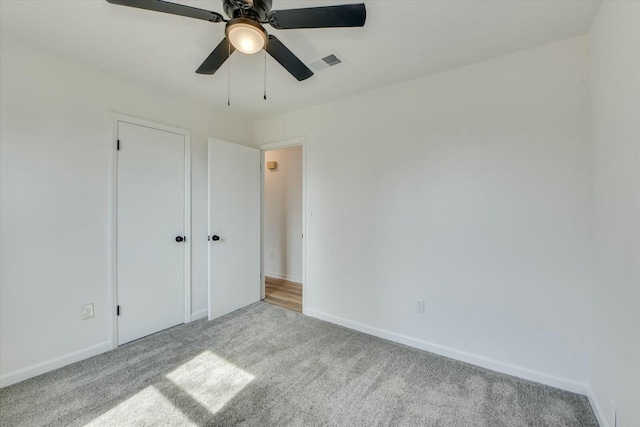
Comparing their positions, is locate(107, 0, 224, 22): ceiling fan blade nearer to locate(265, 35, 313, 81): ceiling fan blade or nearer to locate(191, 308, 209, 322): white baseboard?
locate(265, 35, 313, 81): ceiling fan blade

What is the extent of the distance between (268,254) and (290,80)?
3.36 meters

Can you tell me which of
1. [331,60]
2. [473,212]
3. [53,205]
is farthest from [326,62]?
[53,205]

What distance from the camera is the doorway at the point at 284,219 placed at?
4.66 m

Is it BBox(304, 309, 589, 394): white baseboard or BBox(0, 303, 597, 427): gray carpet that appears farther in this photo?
BBox(304, 309, 589, 394): white baseboard

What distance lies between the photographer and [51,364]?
2086mm

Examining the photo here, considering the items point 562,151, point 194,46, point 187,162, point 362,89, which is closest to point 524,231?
point 562,151

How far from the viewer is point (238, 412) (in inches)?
65.6

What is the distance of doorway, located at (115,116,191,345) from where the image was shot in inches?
97.7

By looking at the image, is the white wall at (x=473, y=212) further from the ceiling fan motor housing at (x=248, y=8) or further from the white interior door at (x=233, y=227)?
the ceiling fan motor housing at (x=248, y=8)

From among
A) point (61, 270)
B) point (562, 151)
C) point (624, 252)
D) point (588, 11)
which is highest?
point (588, 11)

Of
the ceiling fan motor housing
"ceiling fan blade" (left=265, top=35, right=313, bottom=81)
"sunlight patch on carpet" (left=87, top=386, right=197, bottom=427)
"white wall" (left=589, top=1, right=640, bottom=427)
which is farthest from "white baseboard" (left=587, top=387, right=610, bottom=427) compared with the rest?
the ceiling fan motor housing

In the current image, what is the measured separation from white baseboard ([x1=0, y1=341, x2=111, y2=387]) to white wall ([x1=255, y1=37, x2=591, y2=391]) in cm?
218

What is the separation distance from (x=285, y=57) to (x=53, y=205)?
215 centimetres

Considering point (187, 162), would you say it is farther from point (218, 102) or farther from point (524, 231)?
point (524, 231)
